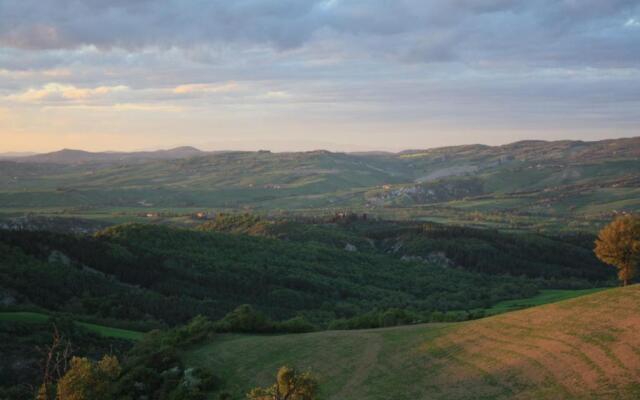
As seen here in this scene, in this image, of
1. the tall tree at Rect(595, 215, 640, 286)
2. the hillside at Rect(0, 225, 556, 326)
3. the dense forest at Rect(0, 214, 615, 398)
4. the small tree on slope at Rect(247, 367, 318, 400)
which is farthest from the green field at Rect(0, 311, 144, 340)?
the tall tree at Rect(595, 215, 640, 286)

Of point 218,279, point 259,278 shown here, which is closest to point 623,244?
point 259,278

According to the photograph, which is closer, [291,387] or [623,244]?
[291,387]

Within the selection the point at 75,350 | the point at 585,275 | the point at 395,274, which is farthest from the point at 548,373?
the point at 585,275

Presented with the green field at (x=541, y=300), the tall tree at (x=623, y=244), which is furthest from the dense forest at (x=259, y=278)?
the tall tree at (x=623, y=244)

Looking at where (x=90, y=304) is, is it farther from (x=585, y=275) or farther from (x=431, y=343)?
(x=585, y=275)

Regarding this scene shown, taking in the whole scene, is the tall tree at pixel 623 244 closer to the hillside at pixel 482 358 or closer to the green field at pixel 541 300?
the green field at pixel 541 300

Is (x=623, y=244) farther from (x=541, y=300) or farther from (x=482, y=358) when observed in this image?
(x=482, y=358)
